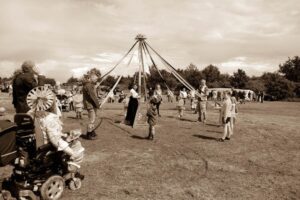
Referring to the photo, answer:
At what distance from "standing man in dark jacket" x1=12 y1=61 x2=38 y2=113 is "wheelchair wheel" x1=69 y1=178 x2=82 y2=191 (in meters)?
2.00

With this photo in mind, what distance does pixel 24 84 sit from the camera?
6684mm

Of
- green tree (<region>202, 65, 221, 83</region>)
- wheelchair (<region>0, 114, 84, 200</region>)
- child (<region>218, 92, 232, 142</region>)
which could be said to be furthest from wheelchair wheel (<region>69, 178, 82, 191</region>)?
green tree (<region>202, 65, 221, 83</region>)

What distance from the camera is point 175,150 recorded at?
9.45m

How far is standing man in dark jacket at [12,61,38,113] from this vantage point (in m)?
6.64

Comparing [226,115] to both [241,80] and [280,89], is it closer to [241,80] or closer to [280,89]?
[280,89]

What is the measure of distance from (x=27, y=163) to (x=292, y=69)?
90.5 m

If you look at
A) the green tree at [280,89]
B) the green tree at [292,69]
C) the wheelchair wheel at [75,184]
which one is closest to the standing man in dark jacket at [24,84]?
the wheelchair wheel at [75,184]

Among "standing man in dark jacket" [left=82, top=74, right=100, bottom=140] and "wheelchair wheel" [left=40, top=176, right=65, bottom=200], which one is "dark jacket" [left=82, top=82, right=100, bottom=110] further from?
"wheelchair wheel" [left=40, top=176, right=65, bottom=200]

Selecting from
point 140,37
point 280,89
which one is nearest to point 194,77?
point 280,89

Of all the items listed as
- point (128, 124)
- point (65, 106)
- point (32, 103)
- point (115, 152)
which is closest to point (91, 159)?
point (115, 152)

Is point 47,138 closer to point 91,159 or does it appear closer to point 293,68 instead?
point 91,159

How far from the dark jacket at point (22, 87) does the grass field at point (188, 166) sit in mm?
1578

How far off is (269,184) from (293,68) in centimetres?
8755

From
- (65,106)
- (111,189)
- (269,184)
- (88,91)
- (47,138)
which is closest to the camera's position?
(47,138)
